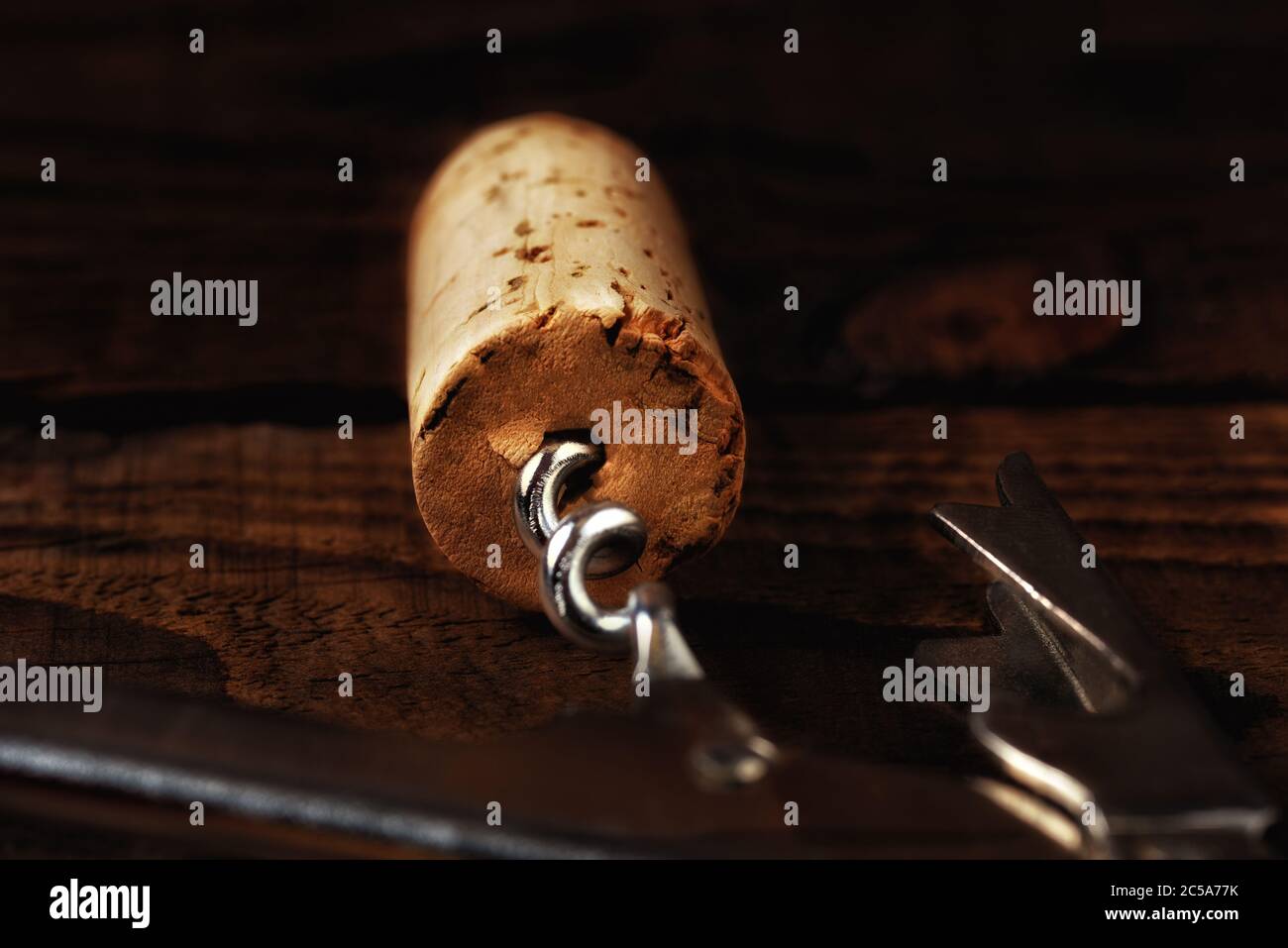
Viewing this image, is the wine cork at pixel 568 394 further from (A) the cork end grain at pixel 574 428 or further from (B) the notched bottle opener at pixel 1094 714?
(B) the notched bottle opener at pixel 1094 714

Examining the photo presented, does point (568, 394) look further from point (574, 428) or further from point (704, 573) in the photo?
point (704, 573)

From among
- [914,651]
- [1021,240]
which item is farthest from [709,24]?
[914,651]

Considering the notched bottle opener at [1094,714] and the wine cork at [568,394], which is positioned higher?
the wine cork at [568,394]

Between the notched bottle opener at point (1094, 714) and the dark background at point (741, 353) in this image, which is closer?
the notched bottle opener at point (1094, 714)

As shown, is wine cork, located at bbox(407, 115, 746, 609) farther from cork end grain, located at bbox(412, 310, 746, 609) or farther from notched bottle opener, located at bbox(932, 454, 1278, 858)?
notched bottle opener, located at bbox(932, 454, 1278, 858)

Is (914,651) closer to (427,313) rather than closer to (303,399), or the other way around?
(427,313)

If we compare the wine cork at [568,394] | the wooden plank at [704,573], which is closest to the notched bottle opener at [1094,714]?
the wooden plank at [704,573]
